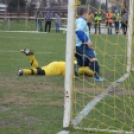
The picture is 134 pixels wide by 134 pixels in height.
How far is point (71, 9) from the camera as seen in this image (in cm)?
625

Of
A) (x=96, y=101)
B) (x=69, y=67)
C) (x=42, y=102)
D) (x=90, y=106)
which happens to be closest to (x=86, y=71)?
(x=96, y=101)

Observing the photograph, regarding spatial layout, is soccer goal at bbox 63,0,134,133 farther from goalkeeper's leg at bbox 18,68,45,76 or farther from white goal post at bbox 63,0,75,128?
goalkeeper's leg at bbox 18,68,45,76

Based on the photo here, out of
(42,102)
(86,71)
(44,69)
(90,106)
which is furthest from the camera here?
(44,69)

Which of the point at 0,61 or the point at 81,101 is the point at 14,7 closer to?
the point at 0,61

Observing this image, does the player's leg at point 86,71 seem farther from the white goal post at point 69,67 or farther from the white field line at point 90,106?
the white goal post at point 69,67

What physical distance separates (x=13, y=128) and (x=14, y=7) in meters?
42.4

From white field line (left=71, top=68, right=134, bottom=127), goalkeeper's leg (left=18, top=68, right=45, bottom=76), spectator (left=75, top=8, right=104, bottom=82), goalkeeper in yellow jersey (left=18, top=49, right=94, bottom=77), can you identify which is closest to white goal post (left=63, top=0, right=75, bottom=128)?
white field line (left=71, top=68, right=134, bottom=127)

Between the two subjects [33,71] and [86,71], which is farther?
[33,71]

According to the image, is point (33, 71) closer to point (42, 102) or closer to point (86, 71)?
point (86, 71)

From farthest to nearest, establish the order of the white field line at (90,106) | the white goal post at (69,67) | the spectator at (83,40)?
1. the spectator at (83,40)
2. the white field line at (90,106)
3. the white goal post at (69,67)

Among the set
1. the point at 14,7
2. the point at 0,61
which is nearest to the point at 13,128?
the point at 0,61

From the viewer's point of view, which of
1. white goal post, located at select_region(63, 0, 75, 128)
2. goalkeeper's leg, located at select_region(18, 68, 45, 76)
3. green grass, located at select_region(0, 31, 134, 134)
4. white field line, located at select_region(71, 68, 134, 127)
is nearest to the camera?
white goal post, located at select_region(63, 0, 75, 128)

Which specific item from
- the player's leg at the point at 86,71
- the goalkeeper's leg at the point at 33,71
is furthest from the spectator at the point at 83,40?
the goalkeeper's leg at the point at 33,71

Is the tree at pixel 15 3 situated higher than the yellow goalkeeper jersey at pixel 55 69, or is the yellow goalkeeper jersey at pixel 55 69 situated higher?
the tree at pixel 15 3
